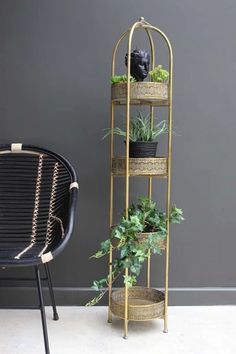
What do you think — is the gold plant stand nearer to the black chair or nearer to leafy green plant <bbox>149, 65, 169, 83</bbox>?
leafy green plant <bbox>149, 65, 169, 83</bbox>

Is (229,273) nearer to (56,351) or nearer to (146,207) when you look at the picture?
(146,207)

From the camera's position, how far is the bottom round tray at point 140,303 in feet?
6.18

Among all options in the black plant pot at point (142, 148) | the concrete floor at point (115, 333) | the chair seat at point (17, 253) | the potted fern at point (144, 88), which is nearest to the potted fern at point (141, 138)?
the black plant pot at point (142, 148)

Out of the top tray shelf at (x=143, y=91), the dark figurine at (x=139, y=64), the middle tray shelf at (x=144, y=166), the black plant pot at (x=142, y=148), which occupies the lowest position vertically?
the middle tray shelf at (x=144, y=166)

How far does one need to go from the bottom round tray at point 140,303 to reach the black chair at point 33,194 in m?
0.32

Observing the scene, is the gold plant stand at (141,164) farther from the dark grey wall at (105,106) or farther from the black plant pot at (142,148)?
the dark grey wall at (105,106)

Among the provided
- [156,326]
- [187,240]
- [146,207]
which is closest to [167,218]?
[146,207]

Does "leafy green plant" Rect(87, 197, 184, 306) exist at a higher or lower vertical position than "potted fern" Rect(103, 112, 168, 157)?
lower

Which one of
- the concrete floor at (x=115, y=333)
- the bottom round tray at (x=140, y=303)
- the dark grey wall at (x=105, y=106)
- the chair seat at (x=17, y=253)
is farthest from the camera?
the dark grey wall at (x=105, y=106)

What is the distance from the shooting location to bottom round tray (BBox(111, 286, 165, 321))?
188 centimetres

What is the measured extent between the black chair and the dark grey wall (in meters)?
0.17

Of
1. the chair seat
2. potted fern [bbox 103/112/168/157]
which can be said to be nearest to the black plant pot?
potted fern [bbox 103/112/168/157]

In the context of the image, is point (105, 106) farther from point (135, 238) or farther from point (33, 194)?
point (135, 238)

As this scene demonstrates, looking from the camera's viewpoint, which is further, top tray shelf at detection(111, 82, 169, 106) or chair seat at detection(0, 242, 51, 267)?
top tray shelf at detection(111, 82, 169, 106)
